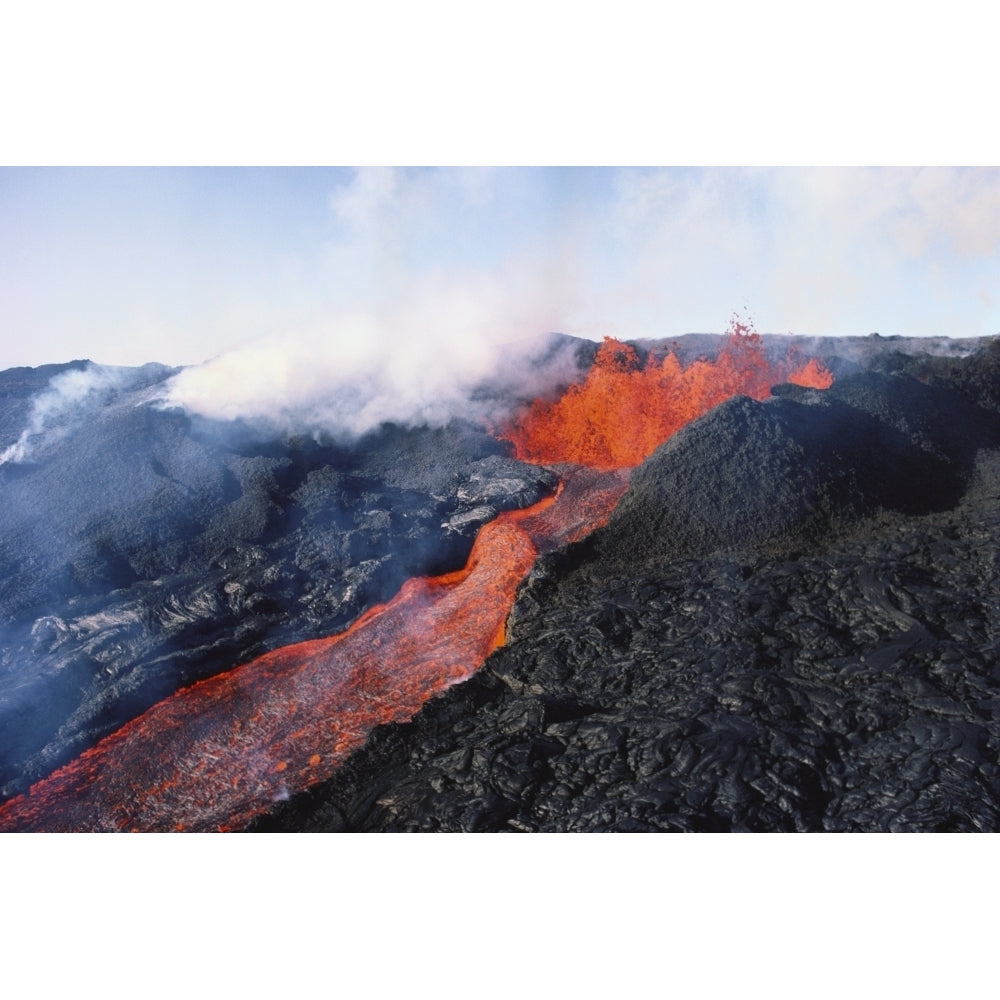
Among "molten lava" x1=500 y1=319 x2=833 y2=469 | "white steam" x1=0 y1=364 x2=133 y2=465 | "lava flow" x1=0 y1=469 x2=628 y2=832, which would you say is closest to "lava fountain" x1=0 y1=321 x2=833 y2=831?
"lava flow" x1=0 y1=469 x2=628 y2=832

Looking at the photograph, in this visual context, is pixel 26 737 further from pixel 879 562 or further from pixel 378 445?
pixel 879 562

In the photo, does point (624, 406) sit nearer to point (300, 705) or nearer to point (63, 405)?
point (300, 705)

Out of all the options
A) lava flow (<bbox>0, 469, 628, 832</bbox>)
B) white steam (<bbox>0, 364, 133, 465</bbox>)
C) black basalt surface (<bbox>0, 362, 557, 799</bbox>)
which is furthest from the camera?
white steam (<bbox>0, 364, 133, 465</bbox>)

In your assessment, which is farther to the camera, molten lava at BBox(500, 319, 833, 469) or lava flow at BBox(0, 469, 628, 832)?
molten lava at BBox(500, 319, 833, 469)

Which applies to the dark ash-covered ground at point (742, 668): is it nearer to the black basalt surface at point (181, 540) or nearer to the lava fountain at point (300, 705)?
the lava fountain at point (300, 705)

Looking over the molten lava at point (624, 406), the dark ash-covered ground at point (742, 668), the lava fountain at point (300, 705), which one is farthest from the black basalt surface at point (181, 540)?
the dark ash-covered ground at point (742, 668)

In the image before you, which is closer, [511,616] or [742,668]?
[742,668]

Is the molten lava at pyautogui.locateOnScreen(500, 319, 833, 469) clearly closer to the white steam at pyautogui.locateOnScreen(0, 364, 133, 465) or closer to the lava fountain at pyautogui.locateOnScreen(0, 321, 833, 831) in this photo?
the lava fountain at pyautogui.locateOnScreen(0, 321, 833, 831)

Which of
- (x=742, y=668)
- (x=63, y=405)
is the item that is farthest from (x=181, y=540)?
(x=742, y=668)

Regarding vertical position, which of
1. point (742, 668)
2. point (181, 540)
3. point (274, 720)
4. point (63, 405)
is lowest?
point (274, 720)
